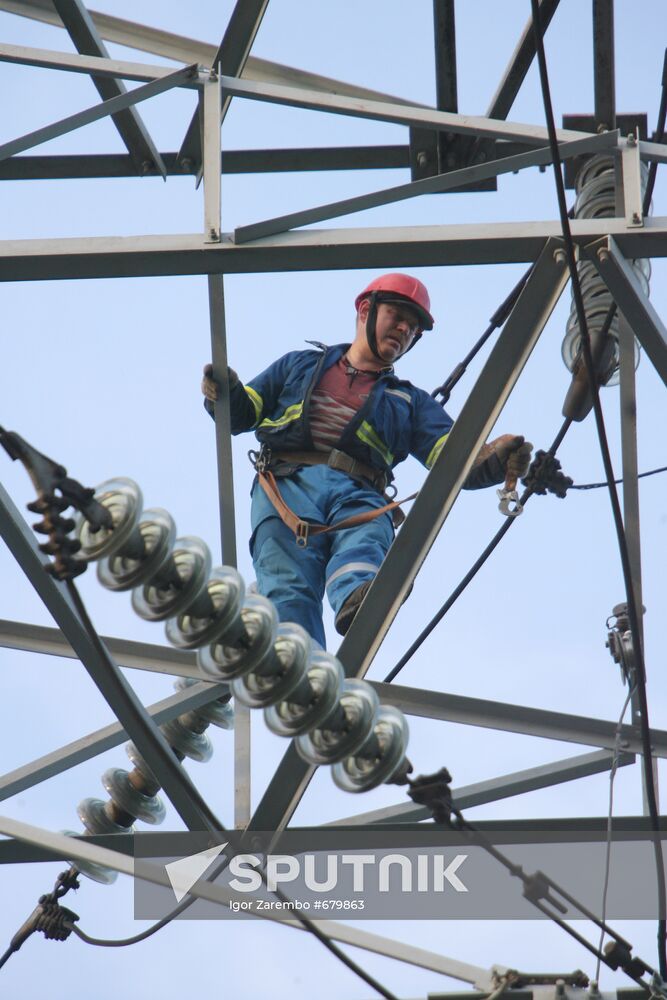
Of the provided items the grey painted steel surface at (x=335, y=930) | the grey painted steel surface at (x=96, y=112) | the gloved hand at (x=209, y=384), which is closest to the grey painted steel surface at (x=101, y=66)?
the grey painted steel surface at (x=96, y=112)

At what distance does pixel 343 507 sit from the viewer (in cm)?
730

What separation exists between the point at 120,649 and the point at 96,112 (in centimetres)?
214

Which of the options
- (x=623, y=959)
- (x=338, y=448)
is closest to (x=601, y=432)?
(x=623, y=959)

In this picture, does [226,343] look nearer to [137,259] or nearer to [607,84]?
[137,259]

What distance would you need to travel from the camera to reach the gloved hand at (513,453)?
22.2 feet

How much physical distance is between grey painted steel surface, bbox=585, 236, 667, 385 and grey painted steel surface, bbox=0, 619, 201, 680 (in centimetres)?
216

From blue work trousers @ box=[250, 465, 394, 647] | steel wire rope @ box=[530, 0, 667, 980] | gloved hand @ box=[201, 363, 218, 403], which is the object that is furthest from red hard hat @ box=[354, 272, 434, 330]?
steel wire rope @ box=[530, 0, 667, 980]

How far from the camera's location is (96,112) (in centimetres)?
638

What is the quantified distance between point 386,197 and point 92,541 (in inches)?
83.7

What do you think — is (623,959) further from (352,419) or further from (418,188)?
(352,419)

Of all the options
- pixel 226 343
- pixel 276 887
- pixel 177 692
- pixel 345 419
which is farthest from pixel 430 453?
pixel 276 887

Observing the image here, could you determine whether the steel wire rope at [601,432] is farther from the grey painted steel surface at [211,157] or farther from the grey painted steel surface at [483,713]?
the grey painted steel surface at [211,157]

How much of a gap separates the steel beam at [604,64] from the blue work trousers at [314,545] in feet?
6.48

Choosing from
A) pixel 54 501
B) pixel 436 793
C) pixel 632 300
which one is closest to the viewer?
pixel 54 501
